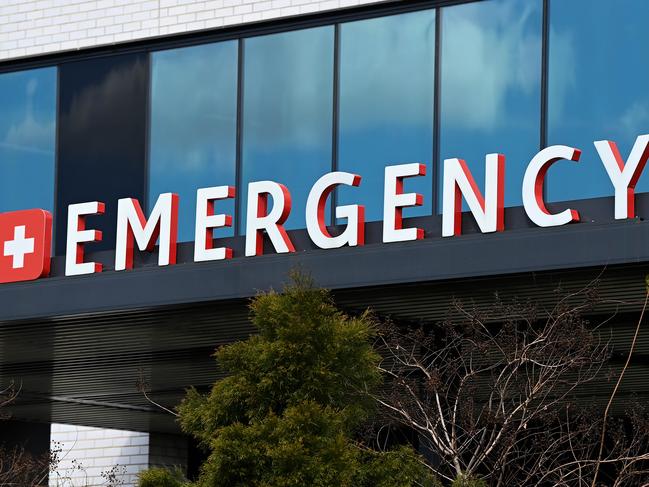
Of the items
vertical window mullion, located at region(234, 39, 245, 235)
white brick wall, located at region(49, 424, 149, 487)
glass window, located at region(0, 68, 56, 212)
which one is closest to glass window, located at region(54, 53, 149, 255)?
glass window, located at region(0, 68, 56, 212)

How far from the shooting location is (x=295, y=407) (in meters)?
12.3

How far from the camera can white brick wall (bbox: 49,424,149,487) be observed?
88.3 ft

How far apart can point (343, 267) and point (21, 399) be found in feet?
31.9

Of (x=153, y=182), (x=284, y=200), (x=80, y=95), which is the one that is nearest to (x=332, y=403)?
(x=284, y=200)

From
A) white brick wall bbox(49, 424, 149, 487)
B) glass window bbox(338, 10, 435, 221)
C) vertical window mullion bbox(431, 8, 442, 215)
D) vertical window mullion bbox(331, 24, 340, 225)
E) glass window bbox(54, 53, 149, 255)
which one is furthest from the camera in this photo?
white brick wall bbox(49, 424, 149, 487)

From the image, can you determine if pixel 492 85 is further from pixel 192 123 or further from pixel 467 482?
pixel 467 482

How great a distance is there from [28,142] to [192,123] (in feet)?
10.1

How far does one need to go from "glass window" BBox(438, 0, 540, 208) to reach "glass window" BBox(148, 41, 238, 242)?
3.19 metres

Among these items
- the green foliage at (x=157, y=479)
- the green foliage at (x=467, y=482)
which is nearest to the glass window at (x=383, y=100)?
the green foliage at (x=467, y=482)

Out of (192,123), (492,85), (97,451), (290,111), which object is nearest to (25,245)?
(192,123)

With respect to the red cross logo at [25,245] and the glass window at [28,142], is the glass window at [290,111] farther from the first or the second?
the glass window at [28,142]

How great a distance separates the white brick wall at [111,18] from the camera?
21906 mm

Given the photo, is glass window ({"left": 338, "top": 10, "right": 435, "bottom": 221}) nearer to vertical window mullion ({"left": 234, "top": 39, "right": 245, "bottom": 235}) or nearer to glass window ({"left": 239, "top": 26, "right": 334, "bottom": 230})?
glass window ({"left": 239, "top": 26, "right": 334, "bottom": 230})

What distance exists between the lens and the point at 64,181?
23531 mm
